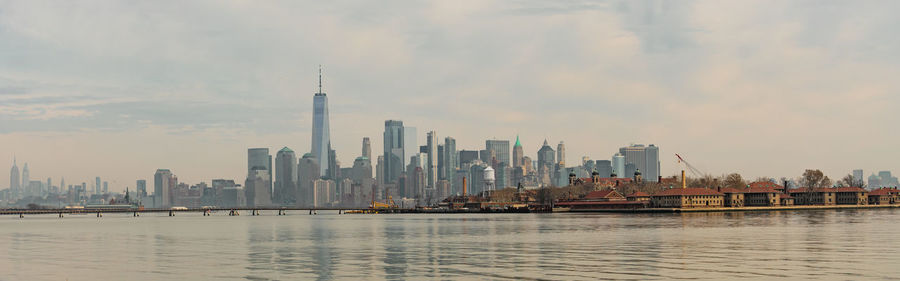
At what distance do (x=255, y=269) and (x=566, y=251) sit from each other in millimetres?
25829

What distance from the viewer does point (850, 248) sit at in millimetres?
73188

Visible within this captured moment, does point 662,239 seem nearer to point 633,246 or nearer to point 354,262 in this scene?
point 633,246

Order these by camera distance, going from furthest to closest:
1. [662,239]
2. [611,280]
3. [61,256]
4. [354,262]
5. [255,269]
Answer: [662,239] < [61,256] < [354,262] < [255,269] < [611,280]

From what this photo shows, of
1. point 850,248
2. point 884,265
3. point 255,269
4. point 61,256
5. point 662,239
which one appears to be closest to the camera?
point 884,265

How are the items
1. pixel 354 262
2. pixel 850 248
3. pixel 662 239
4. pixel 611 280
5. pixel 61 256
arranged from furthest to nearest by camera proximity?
1. pixel 662 239
2. pixel 61 256
3. pixel 850 248
4. pixel 354 262
5. pixel 611 280

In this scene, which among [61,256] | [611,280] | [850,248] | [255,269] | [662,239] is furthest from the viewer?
[662,239]

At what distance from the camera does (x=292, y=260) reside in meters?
70.2

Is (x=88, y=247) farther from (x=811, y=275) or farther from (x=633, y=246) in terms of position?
(x=811, y=275)

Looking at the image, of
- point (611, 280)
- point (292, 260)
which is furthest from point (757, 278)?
point (292, 260)

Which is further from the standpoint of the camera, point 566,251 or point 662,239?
point 662,239

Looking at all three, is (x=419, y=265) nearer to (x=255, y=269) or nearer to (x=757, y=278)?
(x=255, y=269)

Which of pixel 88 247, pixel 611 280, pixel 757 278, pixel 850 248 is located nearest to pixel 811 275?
pixel 757 278

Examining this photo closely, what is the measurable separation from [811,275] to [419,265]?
25.4 meters

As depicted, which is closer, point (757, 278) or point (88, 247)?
point (757, 278)
